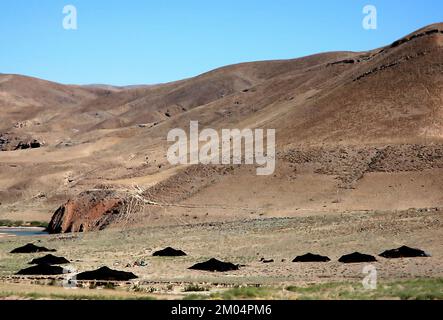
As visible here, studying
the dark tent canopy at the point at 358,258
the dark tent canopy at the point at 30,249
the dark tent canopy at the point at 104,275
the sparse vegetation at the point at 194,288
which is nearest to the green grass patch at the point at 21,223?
the dark tent canopy at the point at 30,249

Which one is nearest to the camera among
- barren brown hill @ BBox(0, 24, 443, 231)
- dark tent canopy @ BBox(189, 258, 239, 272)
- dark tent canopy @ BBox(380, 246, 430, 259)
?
dark tent canopy @ BBox(189, 258, 239, 272)

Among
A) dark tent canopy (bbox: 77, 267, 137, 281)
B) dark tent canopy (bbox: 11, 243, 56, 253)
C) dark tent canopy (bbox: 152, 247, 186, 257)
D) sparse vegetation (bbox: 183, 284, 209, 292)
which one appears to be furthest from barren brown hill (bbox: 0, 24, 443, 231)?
sparse vegetation (bbox: 183, 284, 209, 292)

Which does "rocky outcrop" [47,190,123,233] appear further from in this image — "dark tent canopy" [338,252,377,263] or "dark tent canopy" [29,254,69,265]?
"dark tent canopy" [338,252,377,263]

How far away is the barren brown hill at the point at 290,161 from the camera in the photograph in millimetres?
52656

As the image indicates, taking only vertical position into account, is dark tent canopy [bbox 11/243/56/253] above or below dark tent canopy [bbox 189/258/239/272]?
below

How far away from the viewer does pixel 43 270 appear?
1109 inches

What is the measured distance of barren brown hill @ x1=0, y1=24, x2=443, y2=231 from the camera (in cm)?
5266

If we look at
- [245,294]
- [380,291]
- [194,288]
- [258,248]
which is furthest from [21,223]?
[380,291]

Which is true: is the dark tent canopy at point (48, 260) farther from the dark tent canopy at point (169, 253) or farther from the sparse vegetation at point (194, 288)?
the sparse vegetation at point (194, 288)

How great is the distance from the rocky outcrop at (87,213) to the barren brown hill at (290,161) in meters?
0.07

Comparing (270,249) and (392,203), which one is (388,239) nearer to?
(270,249)

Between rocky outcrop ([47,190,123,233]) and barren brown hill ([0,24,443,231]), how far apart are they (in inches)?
2.8

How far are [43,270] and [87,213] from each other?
24.9 metres
